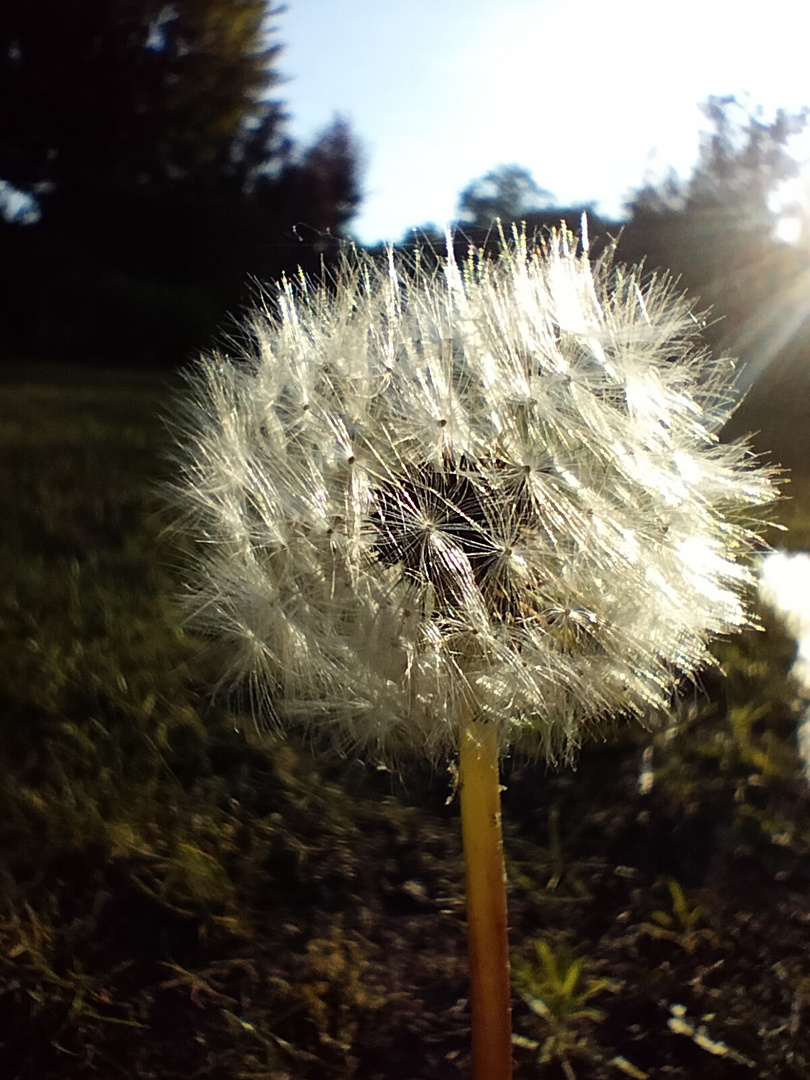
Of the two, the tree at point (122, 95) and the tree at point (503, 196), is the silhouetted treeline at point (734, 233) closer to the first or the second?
the tree at point (503, 196)

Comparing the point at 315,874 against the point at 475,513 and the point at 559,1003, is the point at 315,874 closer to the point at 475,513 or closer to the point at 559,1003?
the point at 559,1003

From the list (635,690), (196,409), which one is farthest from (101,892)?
(635,690)

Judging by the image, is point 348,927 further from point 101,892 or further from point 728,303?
point 728,303

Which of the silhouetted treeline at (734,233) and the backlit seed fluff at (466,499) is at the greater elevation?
the silhouetted treeline at (734,233)

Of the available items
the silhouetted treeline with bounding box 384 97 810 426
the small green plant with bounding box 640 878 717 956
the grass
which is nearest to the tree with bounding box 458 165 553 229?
the silhouetted treeline with bounding box 384 97 810 426

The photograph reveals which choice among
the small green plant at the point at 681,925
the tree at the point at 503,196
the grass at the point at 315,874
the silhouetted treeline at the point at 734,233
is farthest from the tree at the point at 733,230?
the small green plant at the point at 681,925

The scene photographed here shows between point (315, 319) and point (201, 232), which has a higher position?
point (201, 232)

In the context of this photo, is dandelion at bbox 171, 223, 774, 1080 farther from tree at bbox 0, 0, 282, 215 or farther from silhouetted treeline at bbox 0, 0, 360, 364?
tree at bbox 0, 0, 282, 215
